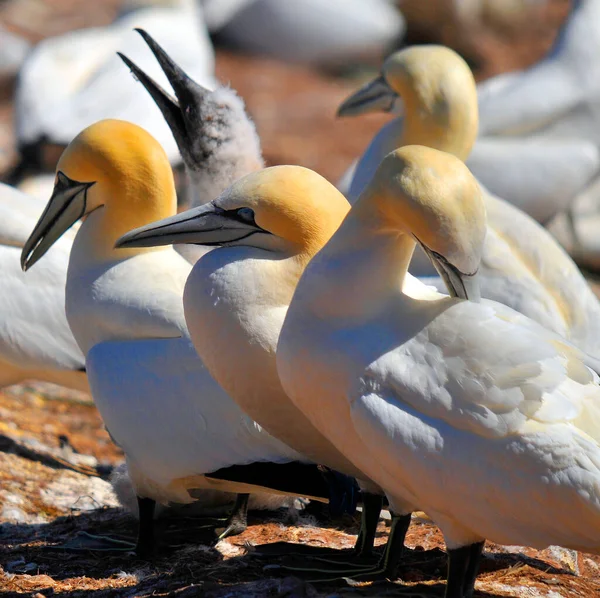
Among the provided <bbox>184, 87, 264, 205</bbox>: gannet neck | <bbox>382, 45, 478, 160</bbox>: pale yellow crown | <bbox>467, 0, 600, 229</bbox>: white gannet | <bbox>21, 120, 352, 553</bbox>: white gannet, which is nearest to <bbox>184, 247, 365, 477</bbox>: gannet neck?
<bbox>21, 120, 352, 553</bbox>: white gannet

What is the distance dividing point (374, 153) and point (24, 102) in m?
5.15

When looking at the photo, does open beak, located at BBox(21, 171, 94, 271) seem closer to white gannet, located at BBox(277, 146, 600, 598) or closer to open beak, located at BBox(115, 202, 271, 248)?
open beak, located at BBox(115, 202, 271, 248)

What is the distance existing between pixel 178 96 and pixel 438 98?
1264 millimetres

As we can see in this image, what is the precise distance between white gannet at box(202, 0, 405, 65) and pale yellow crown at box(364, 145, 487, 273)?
467 inches

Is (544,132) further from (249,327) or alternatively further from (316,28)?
(316,28)

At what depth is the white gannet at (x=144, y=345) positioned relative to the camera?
4.16 m

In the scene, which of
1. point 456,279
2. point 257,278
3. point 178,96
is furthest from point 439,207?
point 178,96

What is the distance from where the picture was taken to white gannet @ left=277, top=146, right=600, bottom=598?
3.34 meters

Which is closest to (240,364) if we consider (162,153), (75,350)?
(162,153)

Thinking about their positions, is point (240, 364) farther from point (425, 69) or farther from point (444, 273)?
point (425, 69)

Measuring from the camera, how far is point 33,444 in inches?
231

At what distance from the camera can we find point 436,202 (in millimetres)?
3307

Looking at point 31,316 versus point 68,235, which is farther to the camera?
point 68,235

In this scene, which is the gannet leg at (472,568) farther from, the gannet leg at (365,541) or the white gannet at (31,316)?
the white gannet at (31,316)
